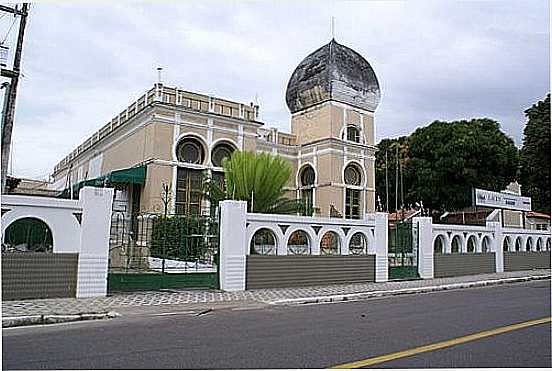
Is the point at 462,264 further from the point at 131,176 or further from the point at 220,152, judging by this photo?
the point at 131,176

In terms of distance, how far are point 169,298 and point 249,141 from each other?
16.1 meters

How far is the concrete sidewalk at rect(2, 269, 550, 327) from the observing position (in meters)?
9.69

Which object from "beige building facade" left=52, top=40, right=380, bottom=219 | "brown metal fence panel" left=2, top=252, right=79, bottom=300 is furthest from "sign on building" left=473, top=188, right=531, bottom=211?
"brown metal fence panel" left=2, top=252, right=79, bottom=300

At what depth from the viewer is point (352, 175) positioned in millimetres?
31922

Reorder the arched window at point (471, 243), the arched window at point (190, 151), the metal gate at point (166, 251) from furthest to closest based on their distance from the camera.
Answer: the arched window at point (190, 151) < the arched window at point (471, 243) < the metal gate at point (166, 251)

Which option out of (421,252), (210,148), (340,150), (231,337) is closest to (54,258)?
A: (231,337)

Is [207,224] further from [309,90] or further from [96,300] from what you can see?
[309,90]

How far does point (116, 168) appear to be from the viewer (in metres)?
28.9

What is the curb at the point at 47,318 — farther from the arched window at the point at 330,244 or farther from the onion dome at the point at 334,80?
the onion dome at the point at 334,80

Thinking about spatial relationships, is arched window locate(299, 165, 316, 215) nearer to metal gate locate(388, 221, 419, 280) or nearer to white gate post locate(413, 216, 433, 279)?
white gate post locate(413, 216, 433, 279)

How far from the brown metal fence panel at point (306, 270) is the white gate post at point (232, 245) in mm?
294

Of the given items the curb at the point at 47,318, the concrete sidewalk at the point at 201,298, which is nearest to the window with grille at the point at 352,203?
the concrete sidewalk at the point at 201,298

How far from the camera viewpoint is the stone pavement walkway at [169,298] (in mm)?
9906

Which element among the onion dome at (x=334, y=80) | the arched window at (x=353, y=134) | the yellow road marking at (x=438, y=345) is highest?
the onion dome at (x=334, y=80)
